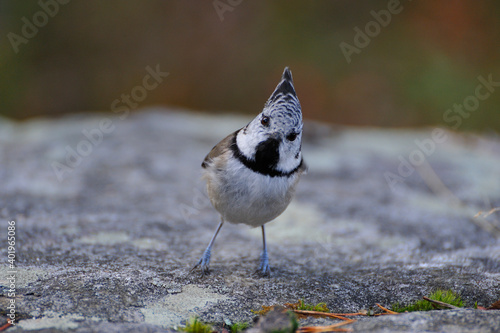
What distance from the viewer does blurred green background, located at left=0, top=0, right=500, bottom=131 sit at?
362 inches

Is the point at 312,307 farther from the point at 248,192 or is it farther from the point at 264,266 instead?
the point at 248,192

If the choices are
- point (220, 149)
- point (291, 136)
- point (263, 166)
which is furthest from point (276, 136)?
point (220, 149)

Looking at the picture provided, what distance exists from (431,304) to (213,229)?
Answer: 2.16 m

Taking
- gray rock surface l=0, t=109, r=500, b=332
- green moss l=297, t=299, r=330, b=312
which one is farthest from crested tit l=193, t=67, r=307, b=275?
green moss l=297, t=299, r=330, b=312

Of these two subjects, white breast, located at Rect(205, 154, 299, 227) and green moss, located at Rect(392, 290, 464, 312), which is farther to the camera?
white breast, located at Rect(205, 154, 299, 227)

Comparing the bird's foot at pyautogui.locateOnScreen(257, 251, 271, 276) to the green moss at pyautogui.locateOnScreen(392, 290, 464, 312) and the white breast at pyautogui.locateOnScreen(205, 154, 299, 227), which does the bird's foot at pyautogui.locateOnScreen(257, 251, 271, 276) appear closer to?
the white breast at pyautogui.locateOnScreen(205, 154, 299, 227)

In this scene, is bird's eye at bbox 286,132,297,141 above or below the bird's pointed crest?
below

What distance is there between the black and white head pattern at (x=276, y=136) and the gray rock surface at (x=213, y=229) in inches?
28.8

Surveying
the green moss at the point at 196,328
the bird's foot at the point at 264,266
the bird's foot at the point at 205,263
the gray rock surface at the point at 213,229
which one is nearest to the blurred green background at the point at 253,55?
the gray rock surface at the point at 213,229

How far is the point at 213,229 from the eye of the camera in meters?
4.41

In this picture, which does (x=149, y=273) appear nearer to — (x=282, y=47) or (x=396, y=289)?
(x=396, y=289)

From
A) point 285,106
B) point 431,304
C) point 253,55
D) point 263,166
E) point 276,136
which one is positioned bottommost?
point 431,304

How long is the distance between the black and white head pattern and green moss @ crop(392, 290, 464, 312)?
1.08m

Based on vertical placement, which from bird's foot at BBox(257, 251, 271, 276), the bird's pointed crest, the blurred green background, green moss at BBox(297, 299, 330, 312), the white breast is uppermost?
the blurred green background
